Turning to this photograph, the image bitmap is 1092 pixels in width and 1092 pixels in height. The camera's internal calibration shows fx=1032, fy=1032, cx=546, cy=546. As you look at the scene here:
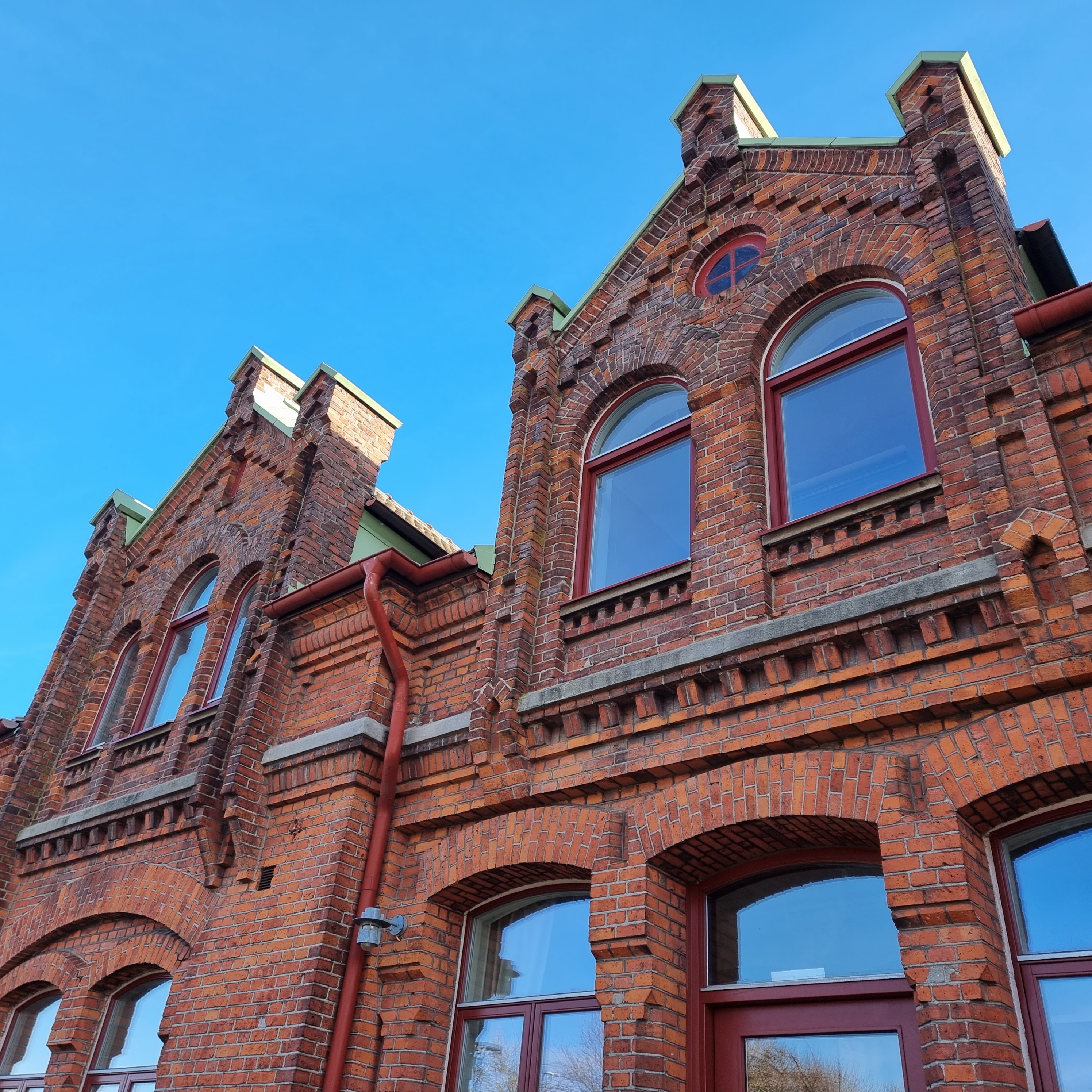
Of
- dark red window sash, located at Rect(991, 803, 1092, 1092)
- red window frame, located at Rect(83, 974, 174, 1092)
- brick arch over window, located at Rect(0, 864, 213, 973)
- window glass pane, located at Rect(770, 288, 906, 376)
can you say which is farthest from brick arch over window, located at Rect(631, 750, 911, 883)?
red window frame, located at Rect(83, 974, 174, 1092)

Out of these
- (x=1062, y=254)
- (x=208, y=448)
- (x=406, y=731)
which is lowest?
(x=406, y=731)

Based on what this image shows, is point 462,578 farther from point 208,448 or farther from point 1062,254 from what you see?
point 208,448

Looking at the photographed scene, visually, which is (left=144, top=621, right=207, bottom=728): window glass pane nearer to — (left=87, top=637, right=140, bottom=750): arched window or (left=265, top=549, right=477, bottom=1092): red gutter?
(left=87, top=637, right=140, bottom=750): arched window

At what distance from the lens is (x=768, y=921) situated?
639 cm

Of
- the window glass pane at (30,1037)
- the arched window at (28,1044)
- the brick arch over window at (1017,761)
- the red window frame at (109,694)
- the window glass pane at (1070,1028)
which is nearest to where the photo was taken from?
the window glass pane at (1070,1028)

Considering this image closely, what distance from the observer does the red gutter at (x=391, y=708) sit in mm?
7207

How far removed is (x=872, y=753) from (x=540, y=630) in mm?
2993

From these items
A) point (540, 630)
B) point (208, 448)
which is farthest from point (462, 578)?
point (208, 448)

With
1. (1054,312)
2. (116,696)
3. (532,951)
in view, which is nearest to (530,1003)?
(532,951)

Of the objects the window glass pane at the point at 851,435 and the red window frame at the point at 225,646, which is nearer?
the window glass pane at the point at 851,435

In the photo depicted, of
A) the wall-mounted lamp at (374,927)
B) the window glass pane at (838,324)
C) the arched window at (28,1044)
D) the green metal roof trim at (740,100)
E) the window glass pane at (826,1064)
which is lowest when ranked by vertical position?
the window glass pane at (826,1064)

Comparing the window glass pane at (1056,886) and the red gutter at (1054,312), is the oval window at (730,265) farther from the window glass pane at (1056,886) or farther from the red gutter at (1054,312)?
the window glass pane at (1056,886)

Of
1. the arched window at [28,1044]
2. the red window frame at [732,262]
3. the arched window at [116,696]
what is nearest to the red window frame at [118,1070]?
the arched window at [28,1044]

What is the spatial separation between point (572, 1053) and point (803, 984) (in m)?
1.68
